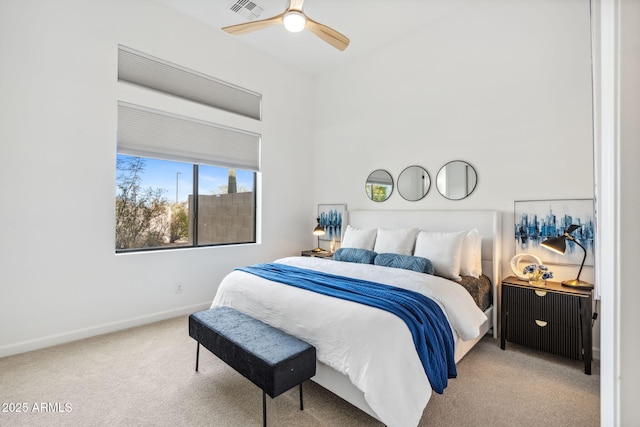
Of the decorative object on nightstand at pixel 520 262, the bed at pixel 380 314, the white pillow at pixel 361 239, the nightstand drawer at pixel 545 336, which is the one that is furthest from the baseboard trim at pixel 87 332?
the decorative object on nightstand at pixel 520 262

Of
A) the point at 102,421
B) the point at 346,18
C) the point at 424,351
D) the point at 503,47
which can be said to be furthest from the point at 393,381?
the point at 346,18

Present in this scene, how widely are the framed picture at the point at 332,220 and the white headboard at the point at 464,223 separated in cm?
55

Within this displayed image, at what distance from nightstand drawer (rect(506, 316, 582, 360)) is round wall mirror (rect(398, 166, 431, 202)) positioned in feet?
5.41

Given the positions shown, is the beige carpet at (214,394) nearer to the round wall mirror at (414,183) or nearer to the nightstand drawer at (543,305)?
the nightstand drawer at (543,305)

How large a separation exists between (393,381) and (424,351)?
0.29 m

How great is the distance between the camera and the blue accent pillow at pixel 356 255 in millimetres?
3229

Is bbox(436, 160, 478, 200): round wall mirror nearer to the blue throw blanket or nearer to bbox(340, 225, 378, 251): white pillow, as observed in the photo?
bbox(340, 225, 378, 251): white pillow

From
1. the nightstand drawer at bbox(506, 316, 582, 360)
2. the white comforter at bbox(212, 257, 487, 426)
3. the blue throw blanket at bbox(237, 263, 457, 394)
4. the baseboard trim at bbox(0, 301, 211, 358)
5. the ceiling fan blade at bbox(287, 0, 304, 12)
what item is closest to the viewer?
the white comforter at bbox(212, 257, 487, 426)

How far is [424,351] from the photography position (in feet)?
5.84

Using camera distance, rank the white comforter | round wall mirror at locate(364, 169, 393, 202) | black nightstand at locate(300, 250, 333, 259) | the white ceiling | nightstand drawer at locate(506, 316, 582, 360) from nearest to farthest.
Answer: the white comforter < nightstand drawer at locate(506, 316, 582, 360) < the white ceiling < round wall mirror at locate(364, 169, 393, 202) < black nightstand at locate(300, 250, 333, 259)

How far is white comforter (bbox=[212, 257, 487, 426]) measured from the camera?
1603 mm

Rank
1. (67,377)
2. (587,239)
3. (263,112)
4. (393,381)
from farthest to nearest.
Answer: (263,112) → (587,239) → (67,377) → (393,381)

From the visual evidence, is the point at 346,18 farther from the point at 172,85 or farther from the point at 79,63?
the point at 79,63
